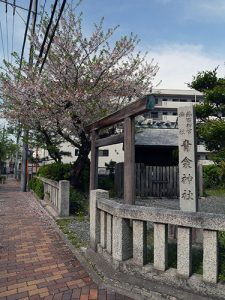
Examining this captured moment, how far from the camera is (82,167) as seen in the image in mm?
14992

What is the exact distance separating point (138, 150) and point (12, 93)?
8314 millimetres

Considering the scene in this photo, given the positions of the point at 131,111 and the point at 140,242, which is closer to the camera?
the point at 140,242

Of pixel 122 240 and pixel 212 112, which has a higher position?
pixel 212 112

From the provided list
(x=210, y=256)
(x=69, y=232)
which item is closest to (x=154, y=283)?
(x=210, y=256)

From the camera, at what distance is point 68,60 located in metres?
13.8

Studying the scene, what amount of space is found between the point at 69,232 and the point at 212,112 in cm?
1197

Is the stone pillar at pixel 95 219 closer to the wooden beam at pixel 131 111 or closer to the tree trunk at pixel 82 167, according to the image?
the wooden beam at pixel 131 111

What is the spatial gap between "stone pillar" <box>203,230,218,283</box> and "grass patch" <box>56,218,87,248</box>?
3.40 metres

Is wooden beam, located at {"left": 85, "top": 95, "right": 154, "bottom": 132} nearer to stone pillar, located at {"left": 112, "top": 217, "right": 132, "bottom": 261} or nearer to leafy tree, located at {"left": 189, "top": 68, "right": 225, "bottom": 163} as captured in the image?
stone pillar, located at {"left": 112, "top": 217, "right": 132, "bottom": 261}

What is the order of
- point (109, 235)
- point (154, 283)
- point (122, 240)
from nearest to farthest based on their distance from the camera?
1. point (154, 283)
2. point (122, 240)
3. point (109, 235)

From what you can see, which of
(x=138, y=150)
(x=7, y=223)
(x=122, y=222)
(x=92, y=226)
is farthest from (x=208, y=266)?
(x=138, y=150)

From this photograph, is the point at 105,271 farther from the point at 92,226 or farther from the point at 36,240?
the point at 36,240

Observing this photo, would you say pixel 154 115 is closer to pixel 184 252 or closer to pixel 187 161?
pixel 187 161

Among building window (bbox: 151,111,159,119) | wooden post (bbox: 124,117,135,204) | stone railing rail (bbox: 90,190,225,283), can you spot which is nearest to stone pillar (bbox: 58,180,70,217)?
wooden post (bbox: 124,117,135,204)
